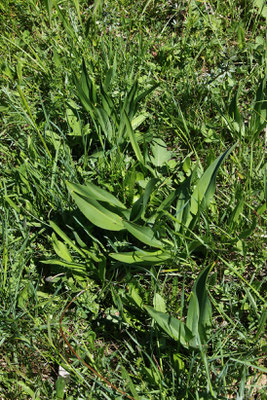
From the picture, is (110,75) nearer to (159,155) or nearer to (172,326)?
(159,155)

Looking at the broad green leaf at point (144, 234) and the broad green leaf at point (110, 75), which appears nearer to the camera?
the broad green leaf at point (144, 234)

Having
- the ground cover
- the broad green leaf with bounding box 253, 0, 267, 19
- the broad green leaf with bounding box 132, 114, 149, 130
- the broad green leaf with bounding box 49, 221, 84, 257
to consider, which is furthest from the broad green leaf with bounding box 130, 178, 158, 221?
the broad green leaf with bounding box 253, 0, 267, 19

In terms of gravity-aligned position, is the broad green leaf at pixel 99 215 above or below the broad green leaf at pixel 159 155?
below

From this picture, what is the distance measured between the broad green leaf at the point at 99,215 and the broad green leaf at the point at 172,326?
45 centimetres

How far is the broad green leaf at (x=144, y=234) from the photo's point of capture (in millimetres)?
2033

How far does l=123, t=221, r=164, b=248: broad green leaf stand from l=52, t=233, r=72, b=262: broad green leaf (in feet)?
1.12

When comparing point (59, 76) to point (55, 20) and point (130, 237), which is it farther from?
point (130, 237)

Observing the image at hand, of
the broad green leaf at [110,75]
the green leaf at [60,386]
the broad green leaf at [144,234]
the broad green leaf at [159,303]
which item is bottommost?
the green leaf at [60,386]

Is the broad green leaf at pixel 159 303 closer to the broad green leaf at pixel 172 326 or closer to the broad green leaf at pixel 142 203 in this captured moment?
the broad green leaf at pixel 172 326

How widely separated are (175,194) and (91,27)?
4.85 feet

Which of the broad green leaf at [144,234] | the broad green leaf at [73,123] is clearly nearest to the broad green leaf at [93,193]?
the broad green leaf at [144,234]

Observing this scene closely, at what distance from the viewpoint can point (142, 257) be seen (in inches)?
82.1

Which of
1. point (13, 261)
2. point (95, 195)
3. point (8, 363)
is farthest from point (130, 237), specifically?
point (8, 363)

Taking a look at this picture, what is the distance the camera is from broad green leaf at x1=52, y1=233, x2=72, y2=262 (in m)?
2.15
